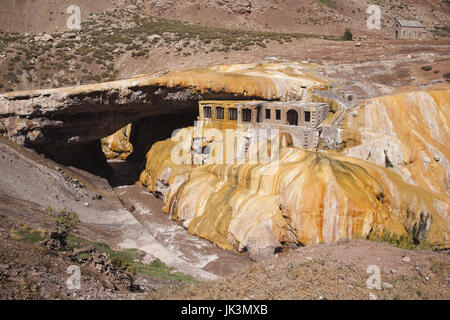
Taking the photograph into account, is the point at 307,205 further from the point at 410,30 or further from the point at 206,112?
the point at 410,30

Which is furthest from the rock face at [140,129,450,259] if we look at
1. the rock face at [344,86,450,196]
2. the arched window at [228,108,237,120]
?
the arched window at [228,108,237,120]

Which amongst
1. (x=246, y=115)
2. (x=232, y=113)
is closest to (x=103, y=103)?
(x=232, y=113)

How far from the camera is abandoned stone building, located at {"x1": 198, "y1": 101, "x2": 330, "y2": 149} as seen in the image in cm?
3080

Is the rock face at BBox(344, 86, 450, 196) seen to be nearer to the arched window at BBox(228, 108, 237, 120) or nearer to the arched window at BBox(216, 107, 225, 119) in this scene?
the arched window at BBox(228, 108, 237, 120)

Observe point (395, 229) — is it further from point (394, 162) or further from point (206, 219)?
point (206, 219)

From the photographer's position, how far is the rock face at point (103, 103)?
31.8 m

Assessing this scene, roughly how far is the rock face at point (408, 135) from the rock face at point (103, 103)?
815 centimetres

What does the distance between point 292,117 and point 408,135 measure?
9738 millimetres

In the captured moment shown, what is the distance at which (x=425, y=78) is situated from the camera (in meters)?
41.2

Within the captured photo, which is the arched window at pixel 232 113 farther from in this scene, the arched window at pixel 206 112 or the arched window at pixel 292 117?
the arched window at pixel 292 117

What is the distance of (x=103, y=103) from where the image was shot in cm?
3359

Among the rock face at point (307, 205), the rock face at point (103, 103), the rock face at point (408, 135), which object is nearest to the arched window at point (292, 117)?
the rock face at point (408, 135)
